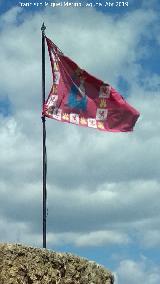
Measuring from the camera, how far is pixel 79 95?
22.3 metres

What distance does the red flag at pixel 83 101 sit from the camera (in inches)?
860

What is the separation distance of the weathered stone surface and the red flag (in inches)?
417

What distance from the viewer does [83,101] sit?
22406 millimetres

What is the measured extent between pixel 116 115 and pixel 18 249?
1216 centimetres

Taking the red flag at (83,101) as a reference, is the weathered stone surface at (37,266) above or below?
below

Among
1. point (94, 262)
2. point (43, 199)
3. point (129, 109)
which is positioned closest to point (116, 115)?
point (129, 109)

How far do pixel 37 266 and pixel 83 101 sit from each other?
12.2 m

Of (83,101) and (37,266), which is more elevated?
(83,101)

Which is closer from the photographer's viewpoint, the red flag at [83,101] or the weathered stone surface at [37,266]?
the weathered stone surface at [37,266]

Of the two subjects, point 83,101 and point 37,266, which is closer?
point 37,266

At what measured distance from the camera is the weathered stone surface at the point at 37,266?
1044 cm

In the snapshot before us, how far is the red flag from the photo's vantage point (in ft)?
71.7

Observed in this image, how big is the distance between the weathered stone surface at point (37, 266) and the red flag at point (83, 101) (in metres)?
10.6

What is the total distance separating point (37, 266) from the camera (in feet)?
34.9
